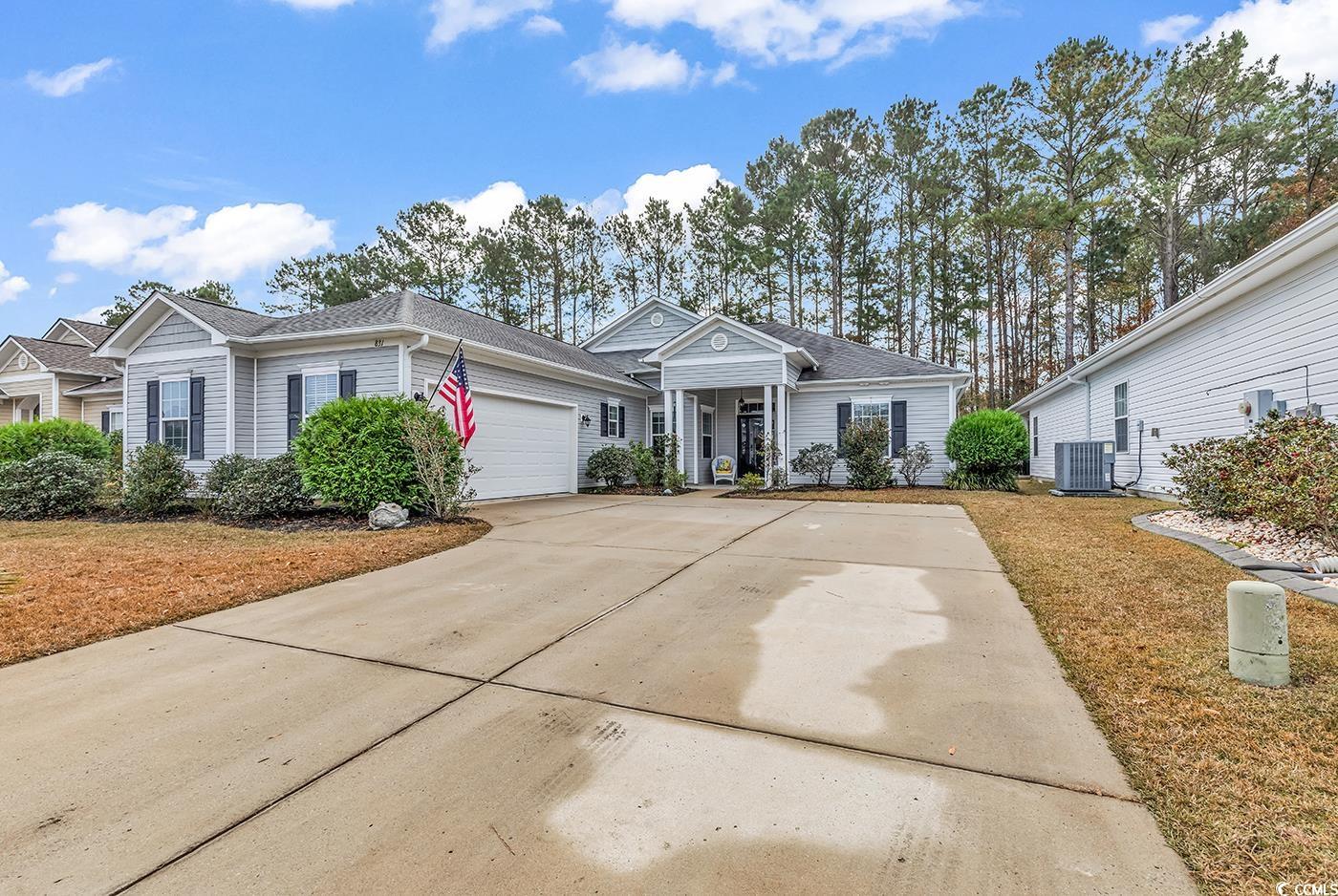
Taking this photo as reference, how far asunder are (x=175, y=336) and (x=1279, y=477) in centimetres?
1783

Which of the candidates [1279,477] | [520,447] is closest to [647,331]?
[520,447]

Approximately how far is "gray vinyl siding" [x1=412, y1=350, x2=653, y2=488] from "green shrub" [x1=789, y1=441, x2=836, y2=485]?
202 inches

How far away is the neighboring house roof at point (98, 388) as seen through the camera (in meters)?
18.3

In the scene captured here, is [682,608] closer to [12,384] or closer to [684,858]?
[684,858]

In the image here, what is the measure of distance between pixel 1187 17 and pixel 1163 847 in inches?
919

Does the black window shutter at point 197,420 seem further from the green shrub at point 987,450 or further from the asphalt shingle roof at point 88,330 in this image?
the green shrub at point 987,450

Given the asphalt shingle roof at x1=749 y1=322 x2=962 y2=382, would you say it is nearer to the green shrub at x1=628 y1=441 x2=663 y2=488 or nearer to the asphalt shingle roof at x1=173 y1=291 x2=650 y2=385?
the green shrub at x1=628 y1=441 x2=663 y2=488

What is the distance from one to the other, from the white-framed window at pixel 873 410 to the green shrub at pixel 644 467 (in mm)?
5336

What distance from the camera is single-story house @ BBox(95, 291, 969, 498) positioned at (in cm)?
1120

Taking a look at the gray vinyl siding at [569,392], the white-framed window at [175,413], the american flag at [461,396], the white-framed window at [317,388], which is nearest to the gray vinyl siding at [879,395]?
the gray vinyl siding at [569,392]

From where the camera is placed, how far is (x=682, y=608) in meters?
4.38

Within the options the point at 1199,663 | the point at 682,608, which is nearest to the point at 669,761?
the point at 682,608

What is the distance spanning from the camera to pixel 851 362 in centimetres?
1634

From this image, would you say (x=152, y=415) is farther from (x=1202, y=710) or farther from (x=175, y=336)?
(x=1202, y=710)
